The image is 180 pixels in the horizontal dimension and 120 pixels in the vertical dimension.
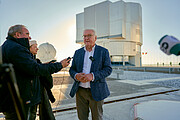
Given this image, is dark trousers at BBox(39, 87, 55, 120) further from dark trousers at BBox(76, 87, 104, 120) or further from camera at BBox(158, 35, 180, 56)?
camera at BBox(158, 35, 180, 56)

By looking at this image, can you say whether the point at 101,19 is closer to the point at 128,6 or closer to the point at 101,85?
the point at 128,6

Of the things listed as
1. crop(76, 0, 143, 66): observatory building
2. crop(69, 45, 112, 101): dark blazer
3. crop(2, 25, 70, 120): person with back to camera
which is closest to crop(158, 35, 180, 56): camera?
crop(69, 45, 112, 101): dark blazer

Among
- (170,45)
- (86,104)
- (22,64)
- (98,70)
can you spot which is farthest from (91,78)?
(170,45)

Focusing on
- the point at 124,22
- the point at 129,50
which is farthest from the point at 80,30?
the point at 129,50

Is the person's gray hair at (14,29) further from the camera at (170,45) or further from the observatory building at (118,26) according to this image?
the observatory building at (118,26)

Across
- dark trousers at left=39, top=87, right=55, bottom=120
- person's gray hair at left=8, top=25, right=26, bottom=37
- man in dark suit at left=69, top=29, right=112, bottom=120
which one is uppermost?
person's gray hair at left=8, top=25, right=26, bottom=37

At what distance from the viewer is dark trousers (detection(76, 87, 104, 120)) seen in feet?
6.75

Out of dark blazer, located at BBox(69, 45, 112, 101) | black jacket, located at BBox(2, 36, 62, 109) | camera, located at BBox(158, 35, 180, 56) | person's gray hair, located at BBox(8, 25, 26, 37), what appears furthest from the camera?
dark blazer, located at BBox(69, 45, 112, 101)

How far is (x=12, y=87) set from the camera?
3.09 ft

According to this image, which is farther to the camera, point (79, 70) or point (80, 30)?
point (80, 30)

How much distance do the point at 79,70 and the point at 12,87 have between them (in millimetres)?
1335

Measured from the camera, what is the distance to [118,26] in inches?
1351

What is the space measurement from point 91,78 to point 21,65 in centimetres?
99

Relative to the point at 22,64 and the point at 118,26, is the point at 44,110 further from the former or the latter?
the point at 118,26
